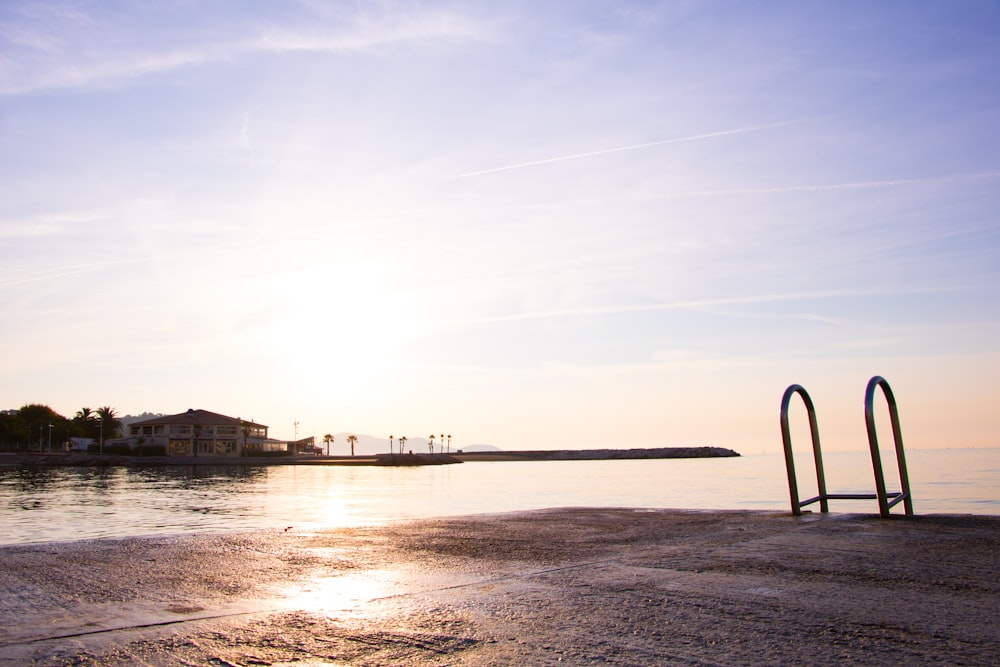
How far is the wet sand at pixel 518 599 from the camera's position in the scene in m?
4.28

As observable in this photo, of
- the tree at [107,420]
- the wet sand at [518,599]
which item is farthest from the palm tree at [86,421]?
the wet sand at [518,599]

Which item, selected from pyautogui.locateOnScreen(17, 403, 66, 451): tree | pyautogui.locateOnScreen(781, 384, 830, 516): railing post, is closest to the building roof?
pyautogui.locateOnScreen(17, 403, 66, 451): tree

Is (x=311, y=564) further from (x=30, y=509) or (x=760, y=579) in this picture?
(x=30, y=509)

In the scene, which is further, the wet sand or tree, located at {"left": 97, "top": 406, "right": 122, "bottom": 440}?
tree, located at {"left": 97, "top": 406, "right": 122, "bottom": 440}

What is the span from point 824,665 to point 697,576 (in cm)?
252

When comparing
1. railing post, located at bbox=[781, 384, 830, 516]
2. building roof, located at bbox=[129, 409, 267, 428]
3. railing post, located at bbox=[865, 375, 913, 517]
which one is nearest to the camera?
railing post, located at bbox=[865, 375, 913, 517]

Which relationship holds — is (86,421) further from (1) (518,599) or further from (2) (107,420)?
(1) (518,599)

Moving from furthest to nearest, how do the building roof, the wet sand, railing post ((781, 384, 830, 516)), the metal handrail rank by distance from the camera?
1. the building roof
2. railing post ((781, 384, 830, 516))
3. the metal handrail
4. the wet sand

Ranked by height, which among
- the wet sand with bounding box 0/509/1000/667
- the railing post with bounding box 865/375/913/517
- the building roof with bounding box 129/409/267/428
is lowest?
the wet sand with bounding box 0/509/1000/667

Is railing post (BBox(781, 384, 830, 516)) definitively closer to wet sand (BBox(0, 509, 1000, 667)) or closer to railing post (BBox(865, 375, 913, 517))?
railing post (BBox(865, 375, 913, 517))

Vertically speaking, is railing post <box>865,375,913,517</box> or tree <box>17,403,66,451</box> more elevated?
tree <box>17,403,66,451</box>

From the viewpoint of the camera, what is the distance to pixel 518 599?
5.68 metres

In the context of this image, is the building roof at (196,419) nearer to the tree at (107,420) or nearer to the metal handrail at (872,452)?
the tree at (107,420)

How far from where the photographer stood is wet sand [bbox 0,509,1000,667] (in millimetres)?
4277
